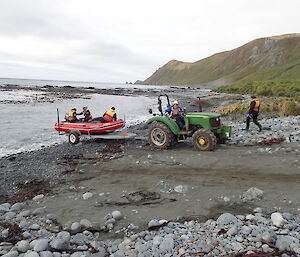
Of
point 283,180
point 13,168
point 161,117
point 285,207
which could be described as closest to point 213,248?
point 285,207

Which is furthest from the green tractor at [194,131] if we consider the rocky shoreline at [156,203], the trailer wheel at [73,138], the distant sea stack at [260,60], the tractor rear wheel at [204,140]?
the distant sea stack at [260,60]

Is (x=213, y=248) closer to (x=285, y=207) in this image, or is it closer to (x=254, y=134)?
(x=285, y=207)

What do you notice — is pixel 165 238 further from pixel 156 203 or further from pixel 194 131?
pixel 194 131

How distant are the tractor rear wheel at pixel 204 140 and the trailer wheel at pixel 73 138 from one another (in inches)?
238

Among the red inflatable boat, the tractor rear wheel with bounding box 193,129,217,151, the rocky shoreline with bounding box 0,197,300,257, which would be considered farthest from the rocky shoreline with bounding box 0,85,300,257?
the red inflatable boat

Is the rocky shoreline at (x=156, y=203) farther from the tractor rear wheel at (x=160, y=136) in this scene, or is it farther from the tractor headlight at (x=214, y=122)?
the tractor headlight at (x=214, y=122)

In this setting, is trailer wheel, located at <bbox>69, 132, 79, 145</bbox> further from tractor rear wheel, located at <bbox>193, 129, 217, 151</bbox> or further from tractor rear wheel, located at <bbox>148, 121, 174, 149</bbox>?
tractor rear wheel, located at <bbox>193, 129, 217, 151</bbox>

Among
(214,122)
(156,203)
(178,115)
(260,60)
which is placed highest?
(260,60)

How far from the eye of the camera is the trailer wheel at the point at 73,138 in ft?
40.2

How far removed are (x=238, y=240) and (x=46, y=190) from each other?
16.7 feet

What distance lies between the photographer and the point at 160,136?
10.3m

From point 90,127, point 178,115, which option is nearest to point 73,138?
point 90,127

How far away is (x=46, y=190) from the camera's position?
6.69m

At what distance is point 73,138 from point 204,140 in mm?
6655
